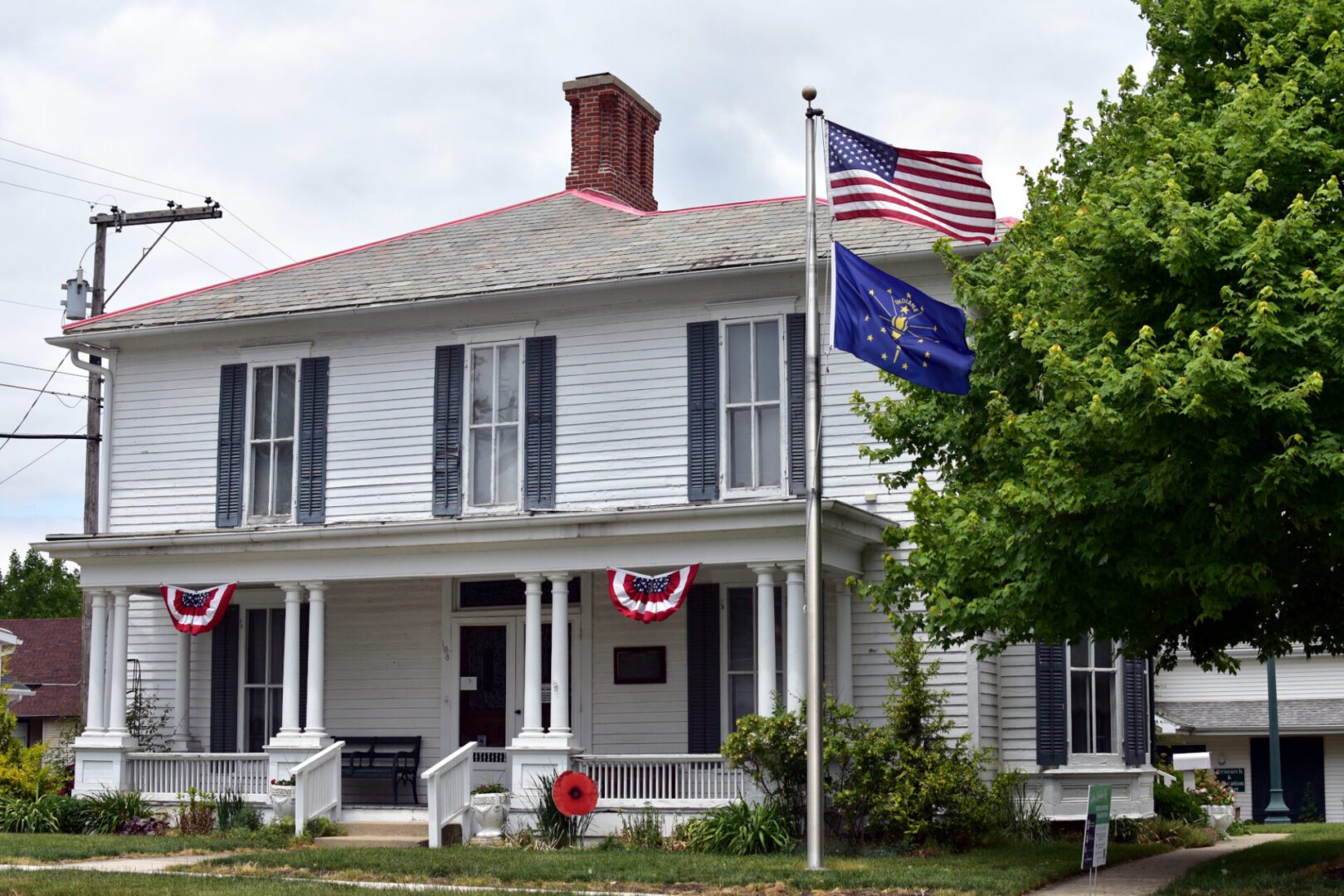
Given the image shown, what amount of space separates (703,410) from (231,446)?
6.70 meters

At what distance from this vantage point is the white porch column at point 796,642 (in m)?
17.2

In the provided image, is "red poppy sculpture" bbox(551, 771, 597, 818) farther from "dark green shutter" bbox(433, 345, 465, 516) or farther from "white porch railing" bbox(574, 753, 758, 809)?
"dark green shutter" bbox(433, 345, 465, 516)

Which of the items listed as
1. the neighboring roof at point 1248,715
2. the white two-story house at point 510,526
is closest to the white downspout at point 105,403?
the white two-story house at point 510,526

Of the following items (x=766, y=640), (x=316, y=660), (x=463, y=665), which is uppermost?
(x=766, y=640)

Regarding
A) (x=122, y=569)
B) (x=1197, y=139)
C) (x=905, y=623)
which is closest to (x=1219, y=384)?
(x=1197, y=139)

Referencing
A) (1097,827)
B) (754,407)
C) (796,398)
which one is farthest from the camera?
(754,407)

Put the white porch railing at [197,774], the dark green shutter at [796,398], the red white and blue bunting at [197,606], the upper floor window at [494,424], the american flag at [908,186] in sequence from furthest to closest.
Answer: the upper floor window at [494,424] < the red white and blue bunting at [197,606] < the white porch railing at [197,774] < the dark green shutter at [796,398] < the american flag at [908,186]

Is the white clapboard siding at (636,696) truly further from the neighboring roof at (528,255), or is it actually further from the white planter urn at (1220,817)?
the white planter urn at (1220,817)

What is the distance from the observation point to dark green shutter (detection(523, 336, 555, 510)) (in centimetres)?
2016

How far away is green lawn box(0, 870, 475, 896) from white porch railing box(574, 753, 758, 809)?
4.90 metres

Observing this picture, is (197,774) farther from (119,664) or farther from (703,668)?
(703,668)

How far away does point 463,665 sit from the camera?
2088 cm

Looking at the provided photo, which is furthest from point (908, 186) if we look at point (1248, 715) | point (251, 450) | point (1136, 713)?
point (1248, 715)

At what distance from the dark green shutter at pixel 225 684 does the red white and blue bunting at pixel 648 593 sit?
21.8 ft
